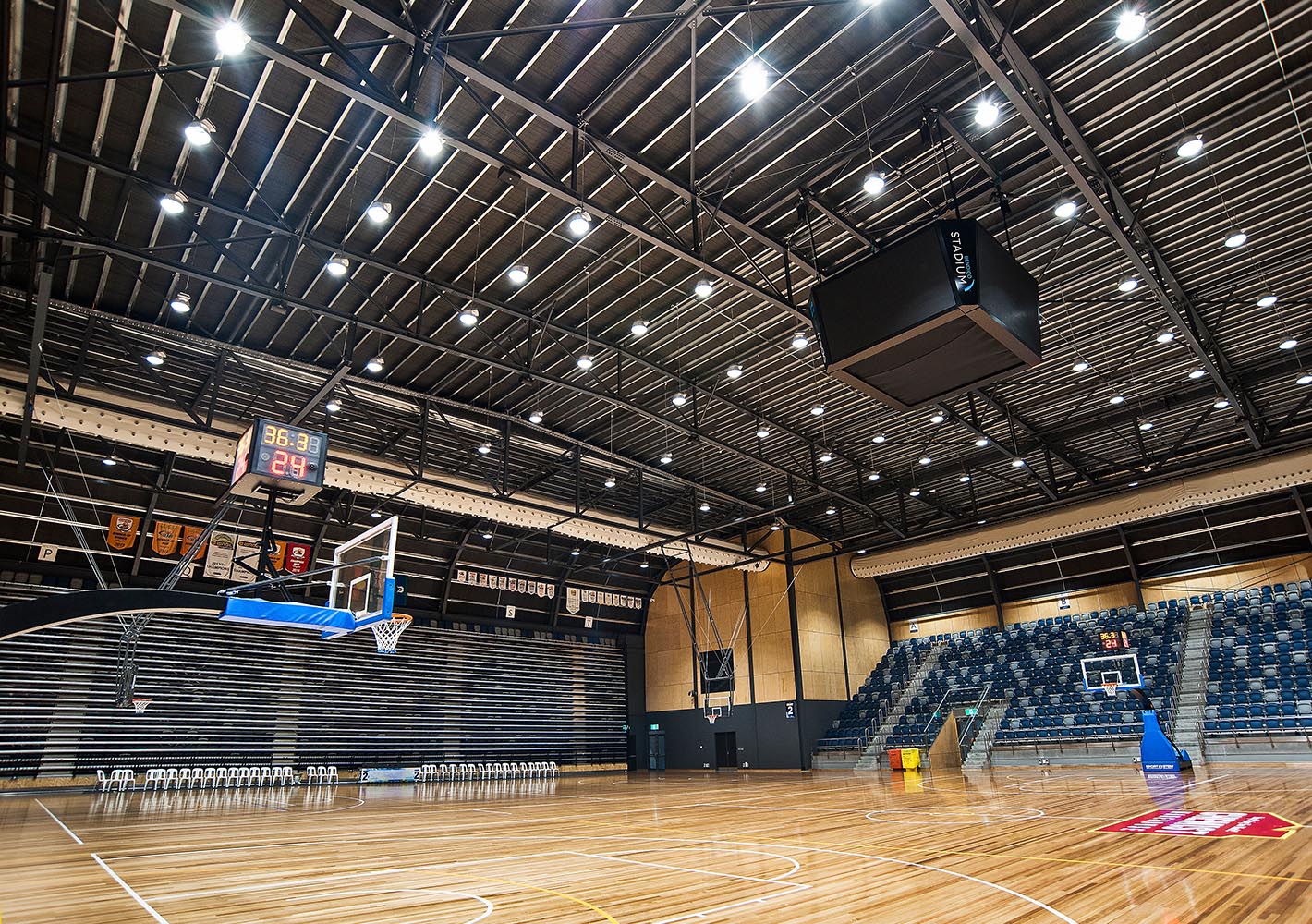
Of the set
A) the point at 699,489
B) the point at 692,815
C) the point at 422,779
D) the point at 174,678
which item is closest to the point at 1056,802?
the point at 692,815

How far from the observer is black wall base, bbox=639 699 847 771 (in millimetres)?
24891

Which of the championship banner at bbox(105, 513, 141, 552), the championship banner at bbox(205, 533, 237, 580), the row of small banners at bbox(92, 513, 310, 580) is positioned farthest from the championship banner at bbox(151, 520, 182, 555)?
the championship banner at bbox(205, 533, 237, 580)

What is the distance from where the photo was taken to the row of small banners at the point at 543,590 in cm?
2519

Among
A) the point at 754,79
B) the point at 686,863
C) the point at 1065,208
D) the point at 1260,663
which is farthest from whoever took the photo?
the point at 1260,663

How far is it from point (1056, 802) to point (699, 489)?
13.1 metres

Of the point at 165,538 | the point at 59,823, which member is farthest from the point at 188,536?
the point at 59,823

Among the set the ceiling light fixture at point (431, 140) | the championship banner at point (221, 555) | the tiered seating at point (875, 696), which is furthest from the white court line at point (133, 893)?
the tiered seating at point (875, 696)

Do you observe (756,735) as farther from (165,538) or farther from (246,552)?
(165,538)

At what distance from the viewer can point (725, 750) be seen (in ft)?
90.2

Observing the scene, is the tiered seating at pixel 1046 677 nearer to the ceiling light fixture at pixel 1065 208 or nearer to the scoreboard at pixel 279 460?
the ceiling light fixture at pixel 1065 208

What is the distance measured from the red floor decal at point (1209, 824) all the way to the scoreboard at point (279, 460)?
11.2 meters

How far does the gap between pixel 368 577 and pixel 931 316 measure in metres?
10.2

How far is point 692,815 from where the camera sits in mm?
10695

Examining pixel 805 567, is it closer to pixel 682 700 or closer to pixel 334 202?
pixel 682 700
